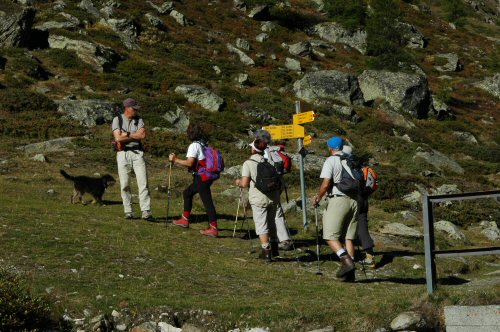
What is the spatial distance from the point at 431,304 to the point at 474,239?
31.3ft

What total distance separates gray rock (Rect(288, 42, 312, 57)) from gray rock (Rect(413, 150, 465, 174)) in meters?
21.1

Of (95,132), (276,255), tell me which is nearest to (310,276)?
(276,255)

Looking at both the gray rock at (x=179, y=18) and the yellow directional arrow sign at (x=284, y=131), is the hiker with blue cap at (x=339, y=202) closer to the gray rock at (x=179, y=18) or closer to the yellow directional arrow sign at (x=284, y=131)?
the yellow directional arrow sign at (x=284, y=131)

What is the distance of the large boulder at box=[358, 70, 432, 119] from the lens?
139 ft

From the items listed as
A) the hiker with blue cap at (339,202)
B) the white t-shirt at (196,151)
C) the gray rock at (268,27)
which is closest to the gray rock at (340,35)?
the gray rock at (268,27)

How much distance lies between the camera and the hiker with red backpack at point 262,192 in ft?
34.0

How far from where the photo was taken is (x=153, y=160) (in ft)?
76.5

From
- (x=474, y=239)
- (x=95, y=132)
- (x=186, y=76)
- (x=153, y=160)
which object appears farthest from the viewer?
(x=186, y=76)

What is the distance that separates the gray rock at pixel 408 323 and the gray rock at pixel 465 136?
34.8 m

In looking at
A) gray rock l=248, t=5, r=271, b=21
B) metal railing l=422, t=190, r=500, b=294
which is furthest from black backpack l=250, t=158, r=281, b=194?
gray rock l=248, t=5, r=271, b=21

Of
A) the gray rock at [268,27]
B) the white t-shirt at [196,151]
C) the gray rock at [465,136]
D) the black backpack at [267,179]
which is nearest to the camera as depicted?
the black backpack at [267,179]

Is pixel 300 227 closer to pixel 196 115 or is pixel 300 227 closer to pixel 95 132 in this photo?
pixel 95 132

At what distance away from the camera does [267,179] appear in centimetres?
1035

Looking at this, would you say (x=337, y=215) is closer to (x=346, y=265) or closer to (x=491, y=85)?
(x=346, y=265)
